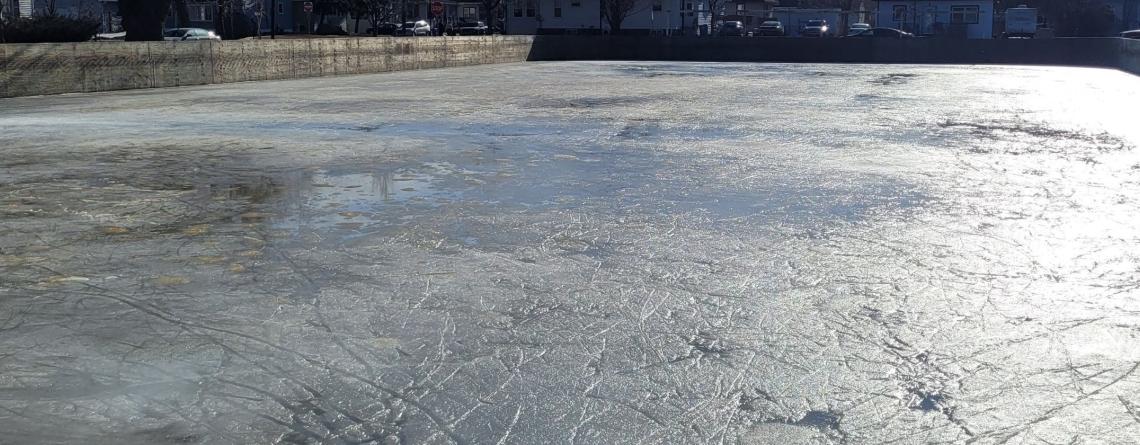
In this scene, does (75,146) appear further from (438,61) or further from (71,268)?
(438,61)

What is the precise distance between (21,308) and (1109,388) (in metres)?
5.09

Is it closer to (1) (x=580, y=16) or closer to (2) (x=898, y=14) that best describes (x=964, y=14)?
(2) (x=898, y=14)

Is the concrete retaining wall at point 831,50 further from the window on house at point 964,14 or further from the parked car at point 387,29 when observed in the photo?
the window on house at point 964,14

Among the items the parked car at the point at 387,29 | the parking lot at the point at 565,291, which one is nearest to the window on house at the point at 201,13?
the parked car at the point at 387,29

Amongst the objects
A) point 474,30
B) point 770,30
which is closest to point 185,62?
point 770,30

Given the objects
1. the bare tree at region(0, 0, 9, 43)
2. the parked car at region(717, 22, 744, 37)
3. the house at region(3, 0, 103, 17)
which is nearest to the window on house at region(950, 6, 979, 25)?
the parked car at region(717, 22, 744, 37)

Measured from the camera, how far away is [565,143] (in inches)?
535

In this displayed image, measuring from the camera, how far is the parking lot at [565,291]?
14.2ft

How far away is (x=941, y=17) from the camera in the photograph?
73.0 m

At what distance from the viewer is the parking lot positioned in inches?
171

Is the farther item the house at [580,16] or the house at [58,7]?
the house at [580,16]

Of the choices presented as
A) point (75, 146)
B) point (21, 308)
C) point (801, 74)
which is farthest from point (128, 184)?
point (801, 74)

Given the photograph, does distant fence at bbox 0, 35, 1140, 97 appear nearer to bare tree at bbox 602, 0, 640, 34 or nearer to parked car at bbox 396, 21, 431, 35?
parked car at bbox 396, 21, 431, 35

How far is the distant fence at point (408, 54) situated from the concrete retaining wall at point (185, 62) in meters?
0.02
